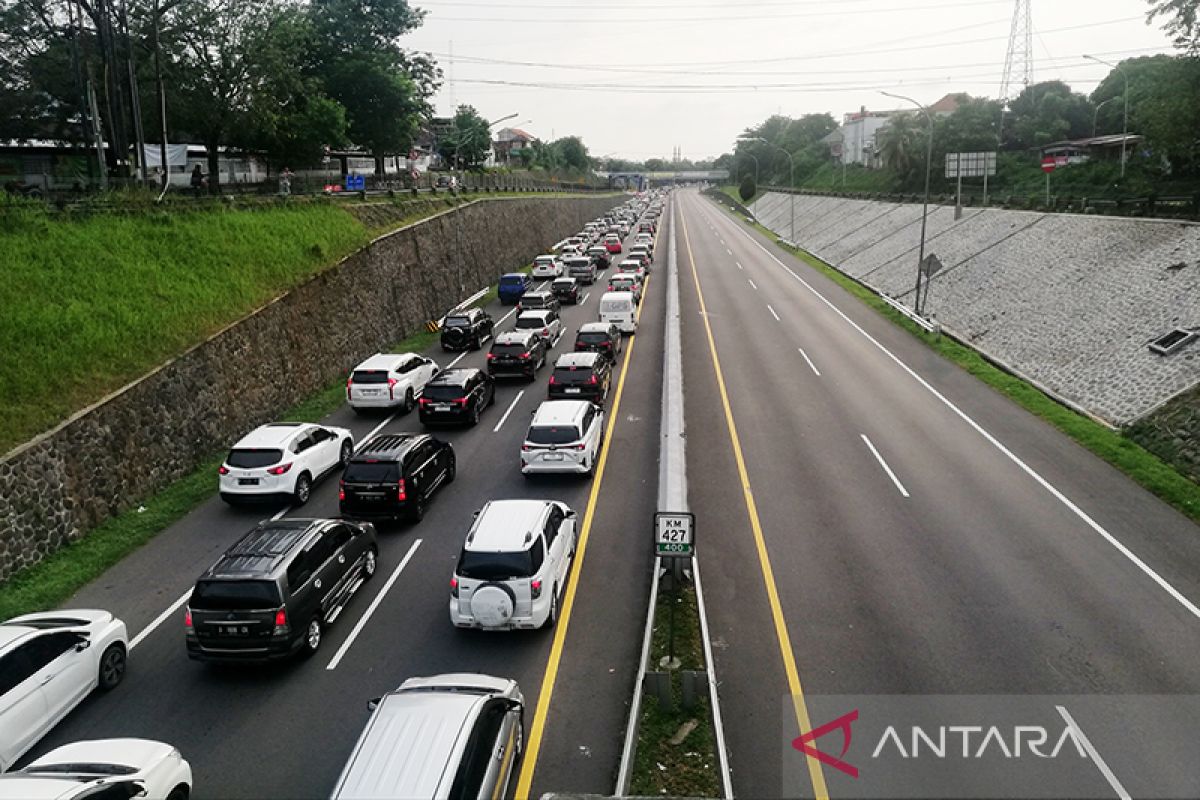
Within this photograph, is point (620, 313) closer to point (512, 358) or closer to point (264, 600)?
point (512, 358)

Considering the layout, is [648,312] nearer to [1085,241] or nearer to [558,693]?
[1085,241]

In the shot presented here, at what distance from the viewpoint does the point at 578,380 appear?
2450 centimetres

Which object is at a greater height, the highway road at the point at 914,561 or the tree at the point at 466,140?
the tree at the point at 466,140

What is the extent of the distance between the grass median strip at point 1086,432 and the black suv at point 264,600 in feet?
55.8

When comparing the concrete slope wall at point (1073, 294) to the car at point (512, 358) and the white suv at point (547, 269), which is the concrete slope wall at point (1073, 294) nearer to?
the car at point (512, 358)

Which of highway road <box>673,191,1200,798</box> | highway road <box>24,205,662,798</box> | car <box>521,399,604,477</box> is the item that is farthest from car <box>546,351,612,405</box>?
highway road <box>24,205,662,798</box>

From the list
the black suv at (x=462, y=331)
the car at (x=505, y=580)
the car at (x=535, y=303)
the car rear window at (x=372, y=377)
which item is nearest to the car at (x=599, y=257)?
the car at (x=535, y=303)

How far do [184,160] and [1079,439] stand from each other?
59.6 meters

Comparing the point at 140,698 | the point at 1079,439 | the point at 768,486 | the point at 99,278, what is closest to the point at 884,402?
the point at 1079,439

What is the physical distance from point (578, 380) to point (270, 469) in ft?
31.4

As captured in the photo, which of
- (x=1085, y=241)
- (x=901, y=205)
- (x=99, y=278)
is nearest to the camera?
(x=99, y=278)

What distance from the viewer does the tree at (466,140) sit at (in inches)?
3735

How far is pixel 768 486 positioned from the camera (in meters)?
18.7

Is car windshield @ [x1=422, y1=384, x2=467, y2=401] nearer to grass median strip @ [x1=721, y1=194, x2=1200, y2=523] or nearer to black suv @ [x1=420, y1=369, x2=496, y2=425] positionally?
black suv @ [x1=420, y1=369, x2=496, y2=425]
